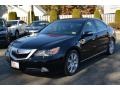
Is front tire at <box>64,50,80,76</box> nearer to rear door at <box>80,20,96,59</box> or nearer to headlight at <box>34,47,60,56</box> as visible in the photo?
rear door at <box>80,20,96,59</box>

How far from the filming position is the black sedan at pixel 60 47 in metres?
6.95

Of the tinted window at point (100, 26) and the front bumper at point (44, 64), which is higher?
the tinted window at point (100, 26)

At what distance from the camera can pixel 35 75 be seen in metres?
7.52

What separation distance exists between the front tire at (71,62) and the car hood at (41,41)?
1.32 feet

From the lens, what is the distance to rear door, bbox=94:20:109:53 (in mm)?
9013

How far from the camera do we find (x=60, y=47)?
7.12 m

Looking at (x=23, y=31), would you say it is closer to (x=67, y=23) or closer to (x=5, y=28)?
(x=5, y=28)

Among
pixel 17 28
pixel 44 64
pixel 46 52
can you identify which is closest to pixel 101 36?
pixel 46 52

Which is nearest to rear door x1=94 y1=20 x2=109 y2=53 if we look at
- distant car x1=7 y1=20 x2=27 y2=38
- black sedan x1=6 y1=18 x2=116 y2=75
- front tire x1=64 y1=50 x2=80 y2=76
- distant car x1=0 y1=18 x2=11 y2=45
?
black sedan x1=6 y1=18 x2=116 y2=75

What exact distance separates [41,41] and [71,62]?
93 cm

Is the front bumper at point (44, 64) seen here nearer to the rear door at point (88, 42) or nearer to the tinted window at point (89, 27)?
the rear door at point (88, 42)

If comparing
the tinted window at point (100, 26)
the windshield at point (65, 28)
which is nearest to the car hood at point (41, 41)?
the windshield at point (65, 28)

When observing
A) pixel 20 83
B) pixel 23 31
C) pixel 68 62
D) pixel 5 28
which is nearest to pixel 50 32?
pixel 68 62

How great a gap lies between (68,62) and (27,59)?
1056 millimetres
